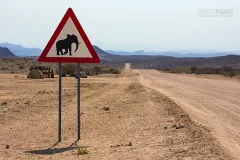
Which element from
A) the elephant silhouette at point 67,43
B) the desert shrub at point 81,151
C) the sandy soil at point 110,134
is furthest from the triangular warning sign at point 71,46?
the desert shrub at point 81,151

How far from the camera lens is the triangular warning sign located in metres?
8.90

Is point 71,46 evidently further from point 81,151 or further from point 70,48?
point 81,151

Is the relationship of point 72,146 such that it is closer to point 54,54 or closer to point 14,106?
point 54,54

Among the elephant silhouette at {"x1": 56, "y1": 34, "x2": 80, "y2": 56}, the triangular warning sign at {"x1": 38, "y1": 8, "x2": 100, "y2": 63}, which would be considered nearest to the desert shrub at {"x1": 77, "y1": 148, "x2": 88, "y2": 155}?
the triangular warning sign at {"x1": 38, "y1": 8, "x2": 100, "y2": 63}

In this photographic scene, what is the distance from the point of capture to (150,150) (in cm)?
782

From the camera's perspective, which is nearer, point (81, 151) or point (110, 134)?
point (81, 151)

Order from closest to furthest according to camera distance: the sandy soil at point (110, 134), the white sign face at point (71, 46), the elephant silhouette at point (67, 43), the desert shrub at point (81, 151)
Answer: the sandy soil at point (110, 134), the desert shrub at point (81, 151), the elephant silhouette at point (67, 43), the white sign face at point (71, 46)

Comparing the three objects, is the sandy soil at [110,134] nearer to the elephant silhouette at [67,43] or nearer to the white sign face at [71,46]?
the white sign face at [71,46]

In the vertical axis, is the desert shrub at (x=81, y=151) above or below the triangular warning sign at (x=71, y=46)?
below

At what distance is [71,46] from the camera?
8844 millimetres

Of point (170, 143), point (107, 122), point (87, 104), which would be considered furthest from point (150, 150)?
point (87, 104)

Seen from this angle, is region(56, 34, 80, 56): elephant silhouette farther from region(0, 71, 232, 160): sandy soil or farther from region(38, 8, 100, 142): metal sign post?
region(0, 71, 232, 160): sandy soil

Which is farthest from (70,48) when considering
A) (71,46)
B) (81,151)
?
(81,151)

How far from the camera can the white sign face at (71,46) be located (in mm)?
8891
